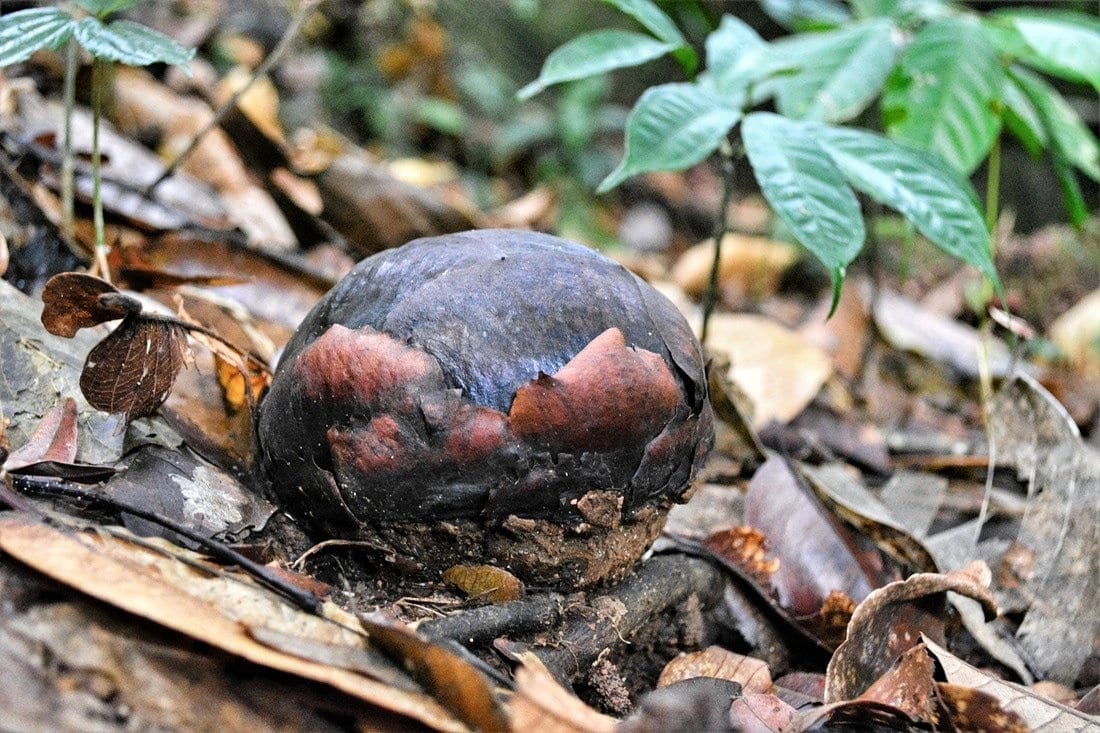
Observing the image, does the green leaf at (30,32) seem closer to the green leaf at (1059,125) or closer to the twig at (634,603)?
the twig at (634,603)

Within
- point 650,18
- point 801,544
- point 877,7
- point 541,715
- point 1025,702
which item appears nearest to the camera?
point 541,715

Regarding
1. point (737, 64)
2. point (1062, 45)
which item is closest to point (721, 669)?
point (737, 64)

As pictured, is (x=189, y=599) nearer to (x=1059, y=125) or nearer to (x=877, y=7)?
(x=877, y=7)

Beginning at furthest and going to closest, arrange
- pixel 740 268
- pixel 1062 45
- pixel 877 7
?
1. pixel 740 268
2. pixel 877 7
3. pixel 1062 45

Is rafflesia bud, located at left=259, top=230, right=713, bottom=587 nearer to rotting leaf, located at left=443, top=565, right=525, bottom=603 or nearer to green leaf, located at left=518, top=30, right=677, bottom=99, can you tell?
rotting leaf, located at left=443, top=565, right=525, bottom=603

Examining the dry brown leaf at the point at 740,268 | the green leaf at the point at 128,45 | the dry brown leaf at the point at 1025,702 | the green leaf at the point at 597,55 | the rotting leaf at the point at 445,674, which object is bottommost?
the dry brown leaf at the point at 740,268

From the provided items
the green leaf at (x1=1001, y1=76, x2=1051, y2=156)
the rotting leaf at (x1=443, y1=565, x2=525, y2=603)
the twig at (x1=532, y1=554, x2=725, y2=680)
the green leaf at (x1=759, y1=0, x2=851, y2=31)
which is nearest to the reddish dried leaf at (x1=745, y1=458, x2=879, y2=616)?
the twig at (x1=532, y1=554, x2=725, y2=680)

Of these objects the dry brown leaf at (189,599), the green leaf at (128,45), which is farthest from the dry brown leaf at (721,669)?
the green leaf at (128,45)
